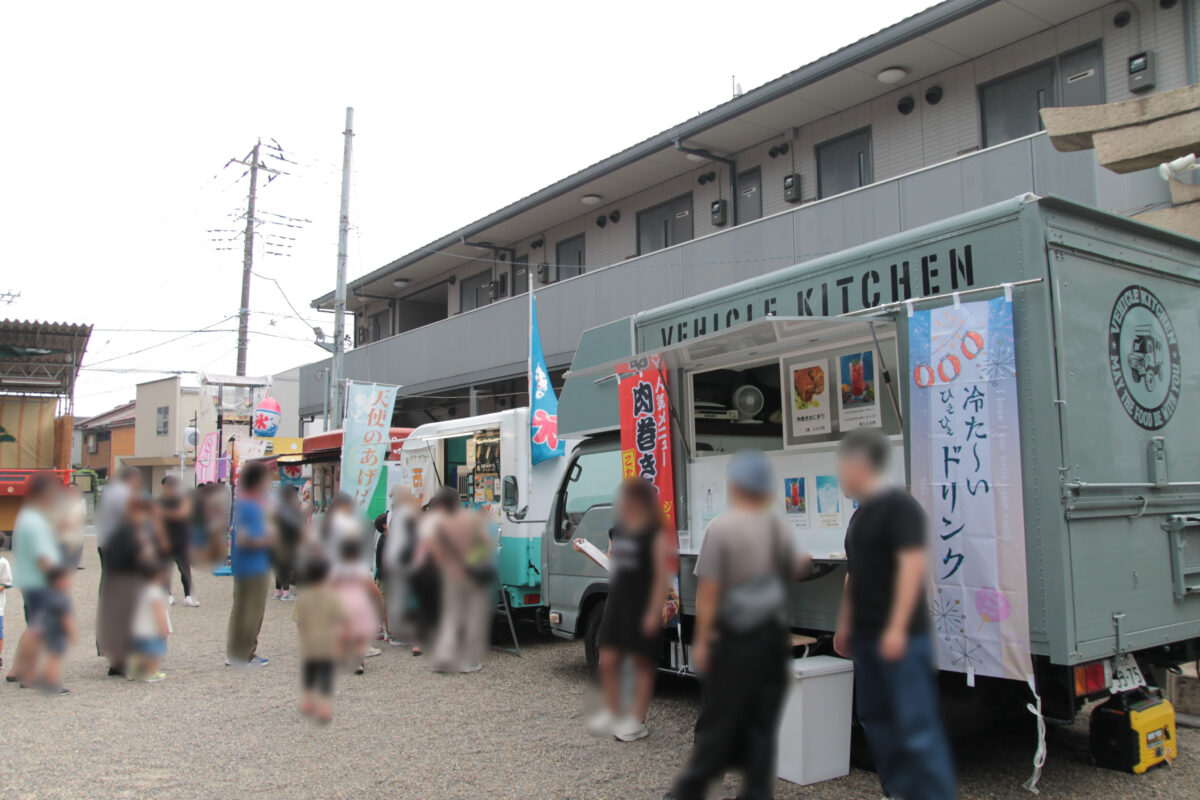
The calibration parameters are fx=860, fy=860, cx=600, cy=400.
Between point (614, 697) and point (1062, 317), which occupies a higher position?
point (1062, 317)

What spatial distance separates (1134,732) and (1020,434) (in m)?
3.04

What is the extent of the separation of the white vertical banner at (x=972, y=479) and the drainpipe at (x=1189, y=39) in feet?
33.7

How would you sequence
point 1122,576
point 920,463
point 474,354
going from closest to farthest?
point 920,463
point 1122,576
point 474,354

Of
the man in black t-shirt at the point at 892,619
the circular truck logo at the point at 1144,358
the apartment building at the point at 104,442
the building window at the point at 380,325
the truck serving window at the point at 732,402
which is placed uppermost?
the building window at the point at 380,325

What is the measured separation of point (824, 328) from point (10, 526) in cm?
174

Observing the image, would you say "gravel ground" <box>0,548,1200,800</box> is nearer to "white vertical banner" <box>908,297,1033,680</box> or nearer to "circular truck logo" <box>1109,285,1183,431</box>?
"white vertical banner" <box>908,297,1033,680</box>

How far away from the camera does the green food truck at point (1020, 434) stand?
3498mm

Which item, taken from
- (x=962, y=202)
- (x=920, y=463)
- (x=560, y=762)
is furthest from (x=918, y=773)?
(x=962, y=202)

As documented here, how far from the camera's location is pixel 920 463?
3.97 m

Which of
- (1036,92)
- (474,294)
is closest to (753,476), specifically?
(1036,92)

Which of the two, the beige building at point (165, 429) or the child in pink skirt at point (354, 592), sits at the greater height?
the beige building at point (165, 429)

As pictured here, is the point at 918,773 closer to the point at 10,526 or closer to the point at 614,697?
the point at 614,697

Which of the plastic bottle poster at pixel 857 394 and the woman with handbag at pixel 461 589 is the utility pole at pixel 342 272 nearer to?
the woman with handbag at pixel 461 589

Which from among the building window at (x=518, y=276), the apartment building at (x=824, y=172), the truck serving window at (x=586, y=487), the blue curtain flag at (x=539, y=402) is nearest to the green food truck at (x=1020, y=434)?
the blue curtain flag at (x=539, y=402)
